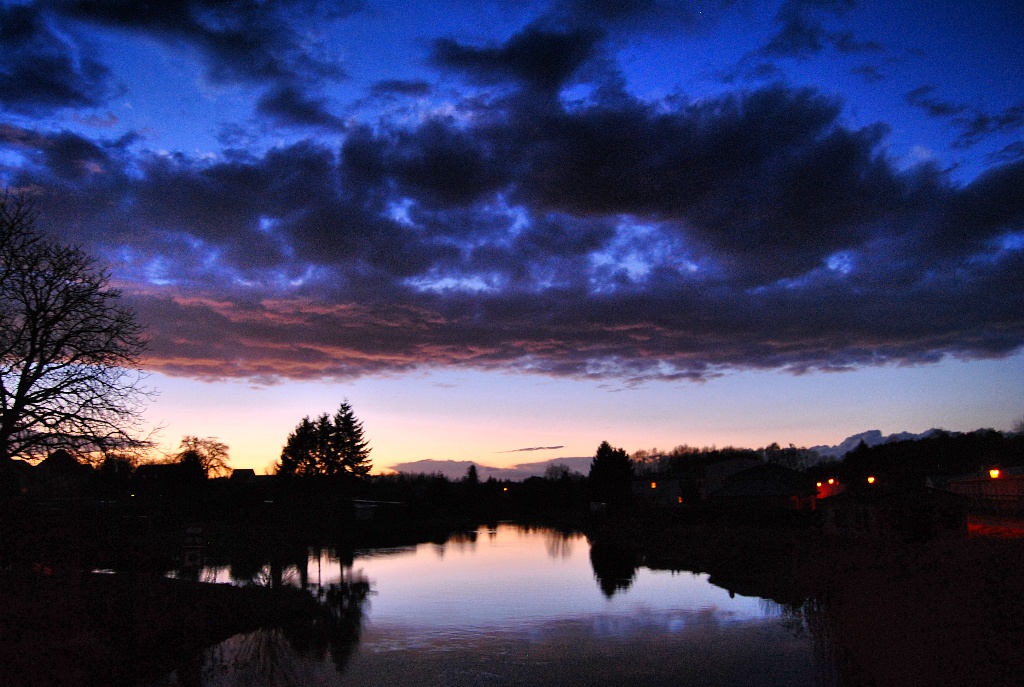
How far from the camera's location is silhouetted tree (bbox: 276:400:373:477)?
103m

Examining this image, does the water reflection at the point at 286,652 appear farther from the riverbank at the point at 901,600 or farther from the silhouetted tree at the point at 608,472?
the silhouetted tree at the point at 608,472

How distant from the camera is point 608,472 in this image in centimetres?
11131

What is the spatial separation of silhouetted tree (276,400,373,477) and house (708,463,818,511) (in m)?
53.2

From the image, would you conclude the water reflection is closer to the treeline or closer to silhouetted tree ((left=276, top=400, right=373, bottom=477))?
silhouetted tree ((left=276, top=400, right=373, bottom=477))

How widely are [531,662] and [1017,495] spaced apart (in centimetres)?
4832

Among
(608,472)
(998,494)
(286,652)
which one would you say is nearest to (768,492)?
(998,494)

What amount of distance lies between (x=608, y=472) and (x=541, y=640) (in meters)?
90.0

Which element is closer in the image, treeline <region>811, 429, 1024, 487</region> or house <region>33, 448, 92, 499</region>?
house <region>33, 448, 92, 499</region>

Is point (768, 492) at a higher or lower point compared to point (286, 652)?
higher

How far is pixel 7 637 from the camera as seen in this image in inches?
633

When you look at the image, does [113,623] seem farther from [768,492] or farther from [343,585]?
[768,492]

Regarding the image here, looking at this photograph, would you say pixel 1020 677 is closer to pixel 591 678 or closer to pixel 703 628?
pixel 591 678

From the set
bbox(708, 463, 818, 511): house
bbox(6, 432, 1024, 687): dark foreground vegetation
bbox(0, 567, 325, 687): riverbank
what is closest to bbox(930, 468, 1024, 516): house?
bbox(6, 432, 1024, 687): dark foreground vegetation

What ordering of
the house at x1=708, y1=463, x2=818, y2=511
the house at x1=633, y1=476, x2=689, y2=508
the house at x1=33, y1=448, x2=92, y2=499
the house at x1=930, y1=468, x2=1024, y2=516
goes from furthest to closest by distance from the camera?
the house at x1=633, y1=476, x2=689, y2=508 → the house at x1=708, y1=463, x2=818, y2=511 → the house at x1=930, y1=468, x2=1024, y2=516 → the house at x1=33, y1=448, x2=92, y2=499
